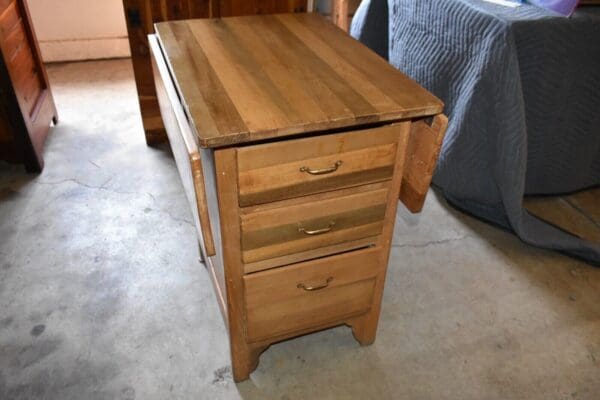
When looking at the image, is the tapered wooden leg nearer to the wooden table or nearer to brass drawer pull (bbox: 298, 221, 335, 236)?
the wooden table

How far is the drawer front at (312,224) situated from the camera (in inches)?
39.2

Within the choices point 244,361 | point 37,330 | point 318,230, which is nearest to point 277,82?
point 318,230

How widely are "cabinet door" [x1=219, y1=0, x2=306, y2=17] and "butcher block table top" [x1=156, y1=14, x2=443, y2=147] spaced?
2.29 ft

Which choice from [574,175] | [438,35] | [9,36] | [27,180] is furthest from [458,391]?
[9,36]

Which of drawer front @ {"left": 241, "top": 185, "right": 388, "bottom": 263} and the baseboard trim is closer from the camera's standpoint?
drawer front @ {"left": 241, "top": 185, "right": 388, "bottom": 263}

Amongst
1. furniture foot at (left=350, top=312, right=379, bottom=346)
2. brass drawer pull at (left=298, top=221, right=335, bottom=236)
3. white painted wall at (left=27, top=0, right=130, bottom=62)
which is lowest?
furniture foot at (left=350, top=312, right=379, bottom=346)

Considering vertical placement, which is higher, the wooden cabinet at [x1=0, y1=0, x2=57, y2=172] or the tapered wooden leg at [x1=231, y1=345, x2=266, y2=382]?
the wooden cabinet at [x1=0, y1=0, x2=57, y2=172]

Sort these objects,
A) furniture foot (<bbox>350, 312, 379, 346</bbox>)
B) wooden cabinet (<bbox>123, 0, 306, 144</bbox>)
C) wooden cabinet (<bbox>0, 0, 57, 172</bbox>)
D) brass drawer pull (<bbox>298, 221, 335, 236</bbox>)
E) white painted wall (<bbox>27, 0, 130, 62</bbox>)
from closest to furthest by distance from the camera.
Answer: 1. brass drawer pull (<bbox>298, 221, 335, 236</bbox>)
2. furniture foot (<bbox>350, 312, 379, 346</bbox>)
3. wooden cabinet (<bbox>0, 0, 57, 172</bbox>)
4. wooden cabinet (<bbox>123, 0, 306, 144</bbox>)
5. white painted wall (<bbox>27, 0, 130, 62</bbox>)

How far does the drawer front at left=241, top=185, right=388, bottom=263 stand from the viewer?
1.00 metres

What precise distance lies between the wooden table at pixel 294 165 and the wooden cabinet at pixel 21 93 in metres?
0.92

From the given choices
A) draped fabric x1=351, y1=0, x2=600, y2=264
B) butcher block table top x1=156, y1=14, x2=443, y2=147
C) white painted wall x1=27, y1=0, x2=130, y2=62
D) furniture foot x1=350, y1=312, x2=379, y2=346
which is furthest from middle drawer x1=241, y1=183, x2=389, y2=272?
white painted wall x1=27, y1=0, x2=130, y2=62

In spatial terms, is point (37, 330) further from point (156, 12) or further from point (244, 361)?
point (156, 12)

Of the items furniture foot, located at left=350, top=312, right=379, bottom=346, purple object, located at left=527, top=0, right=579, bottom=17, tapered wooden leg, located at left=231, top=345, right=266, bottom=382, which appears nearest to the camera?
tapered wooden leg, located at left=231, top=345, right=266, bottom=382

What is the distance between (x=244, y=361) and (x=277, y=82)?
697 millimetres
